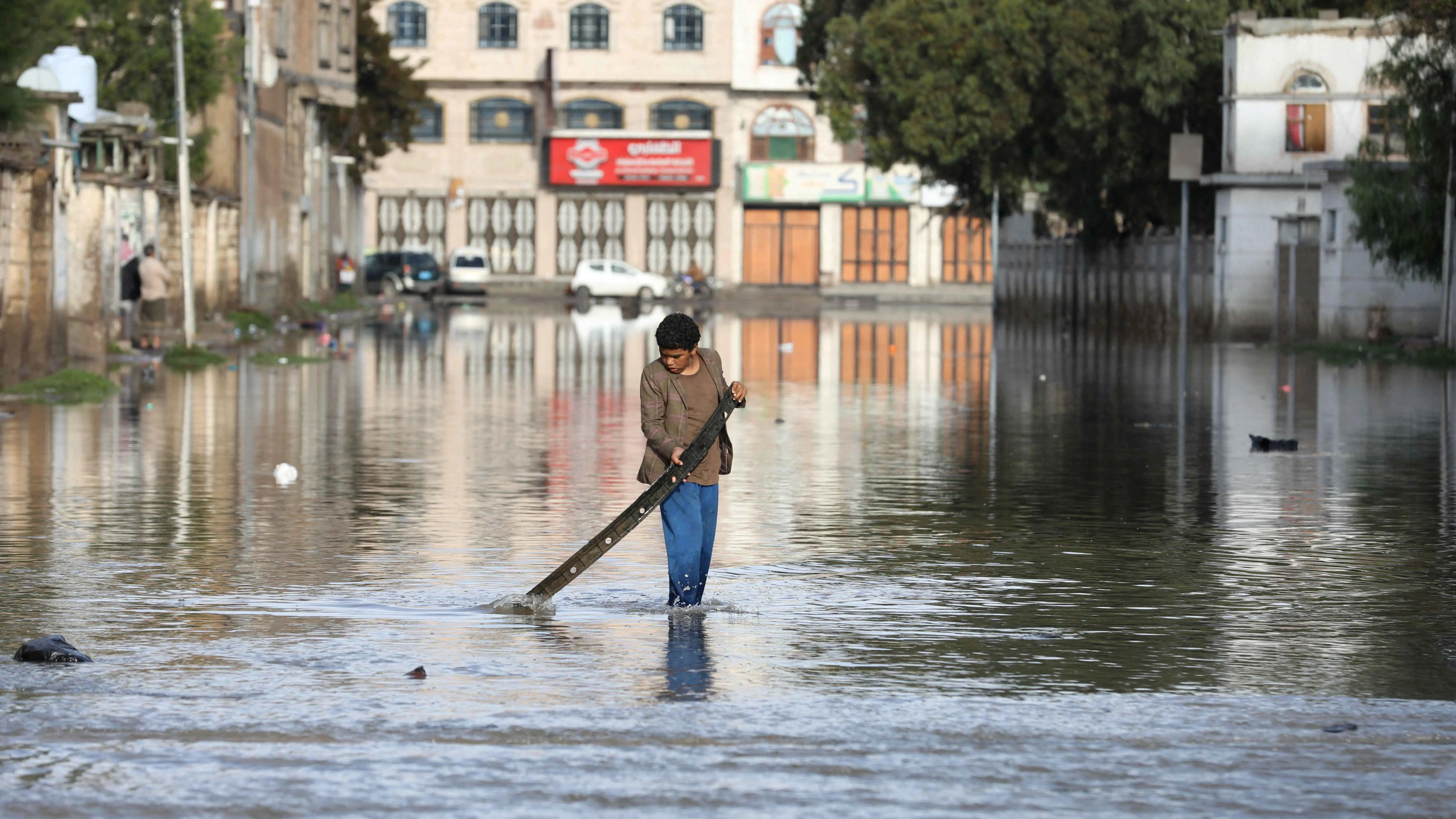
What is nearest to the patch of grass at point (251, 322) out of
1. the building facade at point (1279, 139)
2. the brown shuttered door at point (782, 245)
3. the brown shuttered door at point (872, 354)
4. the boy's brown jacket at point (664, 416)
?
the brown shuttered door at point (872, 354)

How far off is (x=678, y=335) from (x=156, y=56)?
3319 cm

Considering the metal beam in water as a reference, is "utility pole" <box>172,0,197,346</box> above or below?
above

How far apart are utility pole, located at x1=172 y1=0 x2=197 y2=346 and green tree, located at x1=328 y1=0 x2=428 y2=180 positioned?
3477 cm

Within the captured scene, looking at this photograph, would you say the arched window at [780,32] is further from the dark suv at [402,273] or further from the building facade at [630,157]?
the dark suv at [402,273]

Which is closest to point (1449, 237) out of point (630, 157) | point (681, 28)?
point (630, 157)

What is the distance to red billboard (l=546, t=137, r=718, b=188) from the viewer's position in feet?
284

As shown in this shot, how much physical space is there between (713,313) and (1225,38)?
23.4 metres

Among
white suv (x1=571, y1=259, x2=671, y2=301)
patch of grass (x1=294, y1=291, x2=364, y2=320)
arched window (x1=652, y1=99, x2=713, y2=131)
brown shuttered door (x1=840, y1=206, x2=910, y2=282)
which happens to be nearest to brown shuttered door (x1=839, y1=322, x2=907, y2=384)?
patch of grass (x1=294, y1=291, x2=364, y2=320)

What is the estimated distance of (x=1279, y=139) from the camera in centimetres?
4825

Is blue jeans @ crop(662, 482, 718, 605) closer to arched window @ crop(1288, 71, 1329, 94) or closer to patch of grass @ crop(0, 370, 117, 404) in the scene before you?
patch of grass @ crop(0, 370, 117, 404)

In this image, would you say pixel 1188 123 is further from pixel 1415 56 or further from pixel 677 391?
pixel 677 391

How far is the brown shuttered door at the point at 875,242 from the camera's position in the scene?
86.5 metres

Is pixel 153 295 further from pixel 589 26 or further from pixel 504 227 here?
pixel 589 26

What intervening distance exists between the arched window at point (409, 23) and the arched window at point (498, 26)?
2.04m
